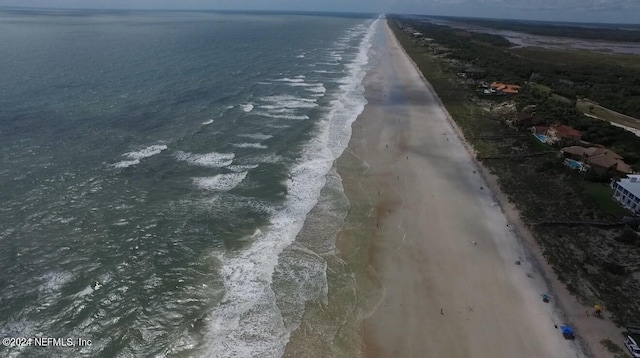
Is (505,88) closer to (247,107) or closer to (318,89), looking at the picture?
(318,89)

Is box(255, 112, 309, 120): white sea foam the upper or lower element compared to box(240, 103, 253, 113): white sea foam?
lower

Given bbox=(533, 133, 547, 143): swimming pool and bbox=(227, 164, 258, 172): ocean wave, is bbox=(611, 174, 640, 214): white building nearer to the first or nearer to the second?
bbox=(533, 133, 547, 143): swimming pool

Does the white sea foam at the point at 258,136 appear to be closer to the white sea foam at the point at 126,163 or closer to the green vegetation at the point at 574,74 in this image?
the white sea foam at the point at 126,163

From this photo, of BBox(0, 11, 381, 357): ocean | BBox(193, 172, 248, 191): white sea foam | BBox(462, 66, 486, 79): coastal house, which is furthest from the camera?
BBox(462, 66, 486, 79): coastal house

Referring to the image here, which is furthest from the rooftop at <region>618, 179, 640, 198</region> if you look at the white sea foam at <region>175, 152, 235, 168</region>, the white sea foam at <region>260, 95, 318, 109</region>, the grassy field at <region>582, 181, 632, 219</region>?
the white sea foam at <region>260, 95, 318, 109</region>

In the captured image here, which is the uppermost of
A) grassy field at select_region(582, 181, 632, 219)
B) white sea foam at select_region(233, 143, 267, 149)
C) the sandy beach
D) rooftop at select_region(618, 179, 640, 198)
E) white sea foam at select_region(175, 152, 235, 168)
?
rooftop at select_region(618, 179, 640, 198)

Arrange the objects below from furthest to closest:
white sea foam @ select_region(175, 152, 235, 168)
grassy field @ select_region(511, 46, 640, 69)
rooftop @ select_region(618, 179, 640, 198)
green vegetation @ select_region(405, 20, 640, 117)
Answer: grassy field @ select_region(511, 46, 640, 69), green vegetation @ select_region(405, 20, 640, 117), white sea foam @ select_region(175, 152, 235, 168), rooftop @ select_region(618, 179, 640, 198)

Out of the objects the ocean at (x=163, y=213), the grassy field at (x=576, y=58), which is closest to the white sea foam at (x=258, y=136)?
the ocean at (x=163, y=213)
